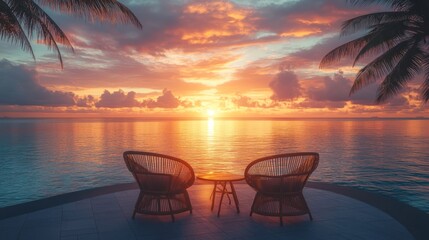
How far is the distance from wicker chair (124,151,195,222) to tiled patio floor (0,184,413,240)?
0.19 m

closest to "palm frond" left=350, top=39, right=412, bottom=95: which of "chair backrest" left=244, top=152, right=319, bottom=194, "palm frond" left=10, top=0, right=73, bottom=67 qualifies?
"chair backrest" left=244, top=152, right=319, bottom=194

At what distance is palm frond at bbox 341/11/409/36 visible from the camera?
11.4 meters

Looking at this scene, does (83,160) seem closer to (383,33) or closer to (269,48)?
(269,48)

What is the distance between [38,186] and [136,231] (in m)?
16.5

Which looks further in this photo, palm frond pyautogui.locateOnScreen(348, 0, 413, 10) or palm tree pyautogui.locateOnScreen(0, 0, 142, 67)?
palm frond pyautogui.locateOnScreen(348, 0, 413, 10)

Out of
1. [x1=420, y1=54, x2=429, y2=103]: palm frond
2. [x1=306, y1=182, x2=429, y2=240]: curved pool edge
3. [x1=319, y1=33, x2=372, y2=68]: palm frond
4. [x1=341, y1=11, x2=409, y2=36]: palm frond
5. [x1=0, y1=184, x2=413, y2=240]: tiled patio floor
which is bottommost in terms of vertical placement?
[x1=306, y1=182, x2=429, y2=240]: curved pool edge

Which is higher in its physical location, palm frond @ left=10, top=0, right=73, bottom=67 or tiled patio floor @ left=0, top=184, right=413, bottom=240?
palm frond @ left=10, top=0, right=73, bottom=67

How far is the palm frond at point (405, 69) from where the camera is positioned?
10.4 meters

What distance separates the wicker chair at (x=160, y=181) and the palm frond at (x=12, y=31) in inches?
209

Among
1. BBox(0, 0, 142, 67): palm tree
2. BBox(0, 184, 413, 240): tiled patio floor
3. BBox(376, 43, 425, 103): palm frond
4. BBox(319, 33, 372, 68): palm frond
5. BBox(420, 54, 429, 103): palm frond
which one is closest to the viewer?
BBox(0, 184, 413, 240): tiled patio floor

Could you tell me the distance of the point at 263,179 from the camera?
18.6ft

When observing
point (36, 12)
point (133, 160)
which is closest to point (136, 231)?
point (133, 160)

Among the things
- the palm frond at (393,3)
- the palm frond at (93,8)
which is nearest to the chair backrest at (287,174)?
the palm frond at (93,8)

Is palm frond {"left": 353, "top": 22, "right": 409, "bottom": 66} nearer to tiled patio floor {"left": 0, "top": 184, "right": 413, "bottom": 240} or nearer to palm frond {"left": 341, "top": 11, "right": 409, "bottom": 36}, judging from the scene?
palm frond {"left": 341, "top": 11, "right": 409, "bottom": 36}
